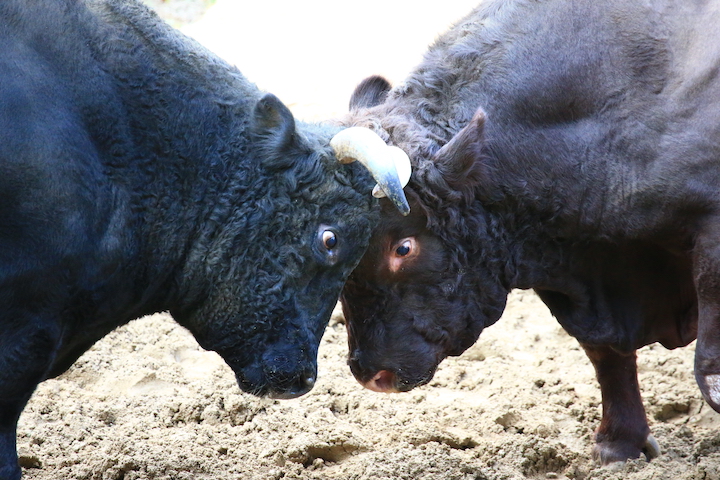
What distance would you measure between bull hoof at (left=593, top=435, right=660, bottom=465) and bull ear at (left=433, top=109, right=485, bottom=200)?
1.72m

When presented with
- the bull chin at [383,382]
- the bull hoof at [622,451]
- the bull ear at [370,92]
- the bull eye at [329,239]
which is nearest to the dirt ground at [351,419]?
the bull hoof at [622,451]

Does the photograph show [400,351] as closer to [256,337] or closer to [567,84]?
[256,337]

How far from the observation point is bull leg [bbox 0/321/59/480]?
3699mm

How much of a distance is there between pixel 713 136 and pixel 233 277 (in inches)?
88.5

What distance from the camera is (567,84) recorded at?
479 cm

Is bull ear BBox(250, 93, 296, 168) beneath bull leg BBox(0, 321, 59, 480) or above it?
above

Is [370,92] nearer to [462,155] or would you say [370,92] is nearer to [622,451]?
[462,155]

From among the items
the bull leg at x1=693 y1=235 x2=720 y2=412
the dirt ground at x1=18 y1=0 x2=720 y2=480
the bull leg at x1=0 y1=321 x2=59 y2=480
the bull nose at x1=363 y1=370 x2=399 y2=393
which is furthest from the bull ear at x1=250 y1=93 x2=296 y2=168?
the bull leg at x1=693 y1=235 x2=720 y2=412

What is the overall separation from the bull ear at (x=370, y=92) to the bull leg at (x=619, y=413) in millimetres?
1824

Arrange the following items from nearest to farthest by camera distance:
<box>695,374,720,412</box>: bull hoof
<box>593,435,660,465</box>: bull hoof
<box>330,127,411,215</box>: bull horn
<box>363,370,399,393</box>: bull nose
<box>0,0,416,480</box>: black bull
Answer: <box>0,0,416,480</box>: black bull
<box>330,127,411,215</box>: bull horn
<box>695,374,720,412</box>: bull hoof
<box>363,370,399,393</box>: bull nose
<box>593,435,660,465</box>: bull hoof

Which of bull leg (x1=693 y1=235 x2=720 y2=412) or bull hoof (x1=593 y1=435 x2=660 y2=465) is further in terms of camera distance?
bull hoof (x1=593 y1=435 x2=660 y2=465)

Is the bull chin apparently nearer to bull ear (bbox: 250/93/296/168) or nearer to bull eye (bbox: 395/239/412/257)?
bull eye (bbox: 395/239/412/257)

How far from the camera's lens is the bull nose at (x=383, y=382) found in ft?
16.4

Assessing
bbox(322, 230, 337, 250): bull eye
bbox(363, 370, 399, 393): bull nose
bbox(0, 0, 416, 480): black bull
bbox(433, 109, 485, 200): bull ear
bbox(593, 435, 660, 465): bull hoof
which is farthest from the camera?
bbox(593, 435, 660, 465): bull hoof
